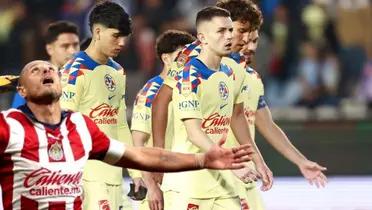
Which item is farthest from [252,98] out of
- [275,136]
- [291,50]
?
[291,50]

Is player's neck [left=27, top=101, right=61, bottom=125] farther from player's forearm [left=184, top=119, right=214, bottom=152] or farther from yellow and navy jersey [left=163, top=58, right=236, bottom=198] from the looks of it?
yellow and navy jersey [left=163, top=58, right=236, bottom=198]

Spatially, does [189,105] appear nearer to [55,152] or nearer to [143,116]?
[143,116]

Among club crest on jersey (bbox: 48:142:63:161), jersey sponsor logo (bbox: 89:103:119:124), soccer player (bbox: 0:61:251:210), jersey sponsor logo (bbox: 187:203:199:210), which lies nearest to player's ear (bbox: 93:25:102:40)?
jersey sponsor logo (bbox: 89:103:119:124)

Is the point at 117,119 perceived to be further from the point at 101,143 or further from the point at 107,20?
the point at 101,143

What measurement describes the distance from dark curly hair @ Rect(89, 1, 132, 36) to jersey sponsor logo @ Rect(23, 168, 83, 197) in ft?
8.07

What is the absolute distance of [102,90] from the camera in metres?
8.31

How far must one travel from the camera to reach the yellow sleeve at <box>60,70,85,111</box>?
26.6 ft

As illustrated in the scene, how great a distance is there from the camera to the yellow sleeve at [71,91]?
809cm

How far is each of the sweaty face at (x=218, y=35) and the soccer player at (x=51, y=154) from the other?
1.76 metres

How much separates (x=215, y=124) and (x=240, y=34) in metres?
1.02

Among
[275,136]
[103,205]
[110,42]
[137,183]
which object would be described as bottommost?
[103,205]

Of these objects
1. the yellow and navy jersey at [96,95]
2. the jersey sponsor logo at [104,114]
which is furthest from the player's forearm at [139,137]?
the jersey sponsor logo at [104,114]

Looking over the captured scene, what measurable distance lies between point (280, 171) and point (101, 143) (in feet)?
30.5

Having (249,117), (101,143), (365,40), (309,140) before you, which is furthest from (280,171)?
(101,143)
